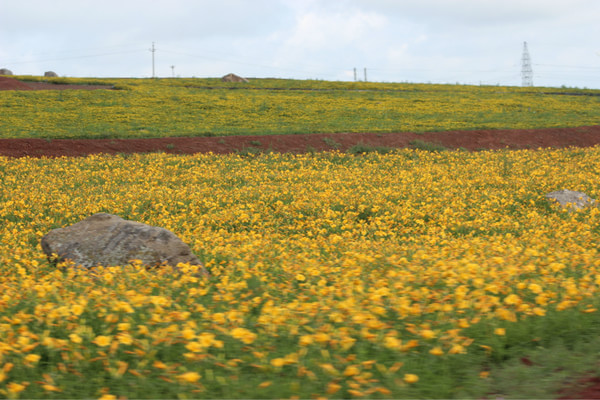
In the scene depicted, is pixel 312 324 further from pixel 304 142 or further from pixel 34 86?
pixel 34 86

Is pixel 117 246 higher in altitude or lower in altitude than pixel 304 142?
lower

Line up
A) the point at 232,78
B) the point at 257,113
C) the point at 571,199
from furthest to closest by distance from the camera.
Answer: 1. the point at 232,78
2. the point at 257,113
3. the point at 571,199

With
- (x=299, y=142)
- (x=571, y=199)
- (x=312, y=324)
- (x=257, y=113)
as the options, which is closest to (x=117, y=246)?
(x=312, y=324)

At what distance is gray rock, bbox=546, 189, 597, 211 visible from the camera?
13172mm

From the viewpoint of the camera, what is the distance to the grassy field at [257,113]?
96.8 ft

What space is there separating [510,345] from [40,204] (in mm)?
13366

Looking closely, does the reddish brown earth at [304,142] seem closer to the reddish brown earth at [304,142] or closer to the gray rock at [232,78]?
the reddish brown earth at [304,142]

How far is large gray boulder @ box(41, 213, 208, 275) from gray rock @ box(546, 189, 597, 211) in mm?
9896

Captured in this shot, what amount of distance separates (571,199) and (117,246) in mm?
11440

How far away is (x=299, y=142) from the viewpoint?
27141 millimetres

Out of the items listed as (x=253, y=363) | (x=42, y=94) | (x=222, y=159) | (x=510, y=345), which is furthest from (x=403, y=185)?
(x=42, y=94)

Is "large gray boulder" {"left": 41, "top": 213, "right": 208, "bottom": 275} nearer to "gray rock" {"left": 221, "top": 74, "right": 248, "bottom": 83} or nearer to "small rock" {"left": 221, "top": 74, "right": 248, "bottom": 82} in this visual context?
"gray rock" {"left": 221, "top": 74, "right": 248, "bottom": 83}

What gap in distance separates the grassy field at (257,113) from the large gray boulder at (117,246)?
19565mm

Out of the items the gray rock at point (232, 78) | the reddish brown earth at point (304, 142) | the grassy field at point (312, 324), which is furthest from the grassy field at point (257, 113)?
the grassy field at point (312, 324)
